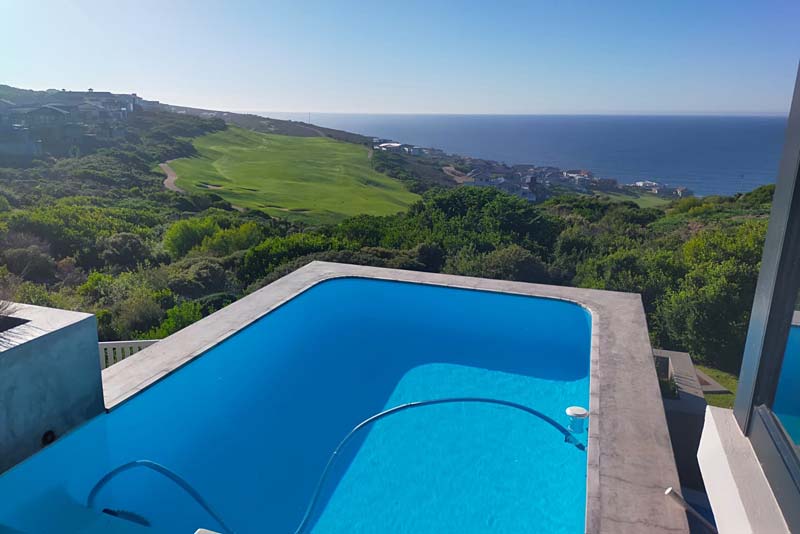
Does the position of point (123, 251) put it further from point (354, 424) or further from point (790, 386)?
point (790, 386)

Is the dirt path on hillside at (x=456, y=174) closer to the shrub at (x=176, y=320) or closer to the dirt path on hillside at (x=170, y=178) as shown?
the dirt path on hillside at (x=170, y=178)

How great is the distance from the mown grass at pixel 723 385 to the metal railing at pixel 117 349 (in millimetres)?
4481

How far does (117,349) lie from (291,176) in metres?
24.4

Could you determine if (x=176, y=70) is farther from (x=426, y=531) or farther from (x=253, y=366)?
(x=426, y=531)

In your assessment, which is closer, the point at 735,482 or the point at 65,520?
the point at 735,482

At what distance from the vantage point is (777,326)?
1086 millimetres

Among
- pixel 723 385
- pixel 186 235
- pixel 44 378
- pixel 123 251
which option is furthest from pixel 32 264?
pixel 723 385

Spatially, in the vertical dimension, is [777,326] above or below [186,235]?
above

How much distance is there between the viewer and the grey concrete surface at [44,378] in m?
2.21

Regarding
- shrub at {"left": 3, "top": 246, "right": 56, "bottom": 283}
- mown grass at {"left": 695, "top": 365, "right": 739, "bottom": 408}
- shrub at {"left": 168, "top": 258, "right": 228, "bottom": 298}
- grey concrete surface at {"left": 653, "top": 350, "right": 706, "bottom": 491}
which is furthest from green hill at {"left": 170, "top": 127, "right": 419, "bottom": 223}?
grey concrete surface at {"left": 653, "top": 350, "right": 706, "bottom": 491}

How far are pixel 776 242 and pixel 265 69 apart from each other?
23.0 meters

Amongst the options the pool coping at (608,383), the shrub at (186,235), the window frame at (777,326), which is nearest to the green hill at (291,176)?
the shrub at (186,235)

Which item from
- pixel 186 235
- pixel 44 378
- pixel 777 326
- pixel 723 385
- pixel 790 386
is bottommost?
pixel 186 235

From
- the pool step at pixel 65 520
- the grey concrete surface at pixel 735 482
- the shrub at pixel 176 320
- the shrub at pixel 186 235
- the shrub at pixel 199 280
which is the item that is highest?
the grey concrete surface at pixel 735 482
